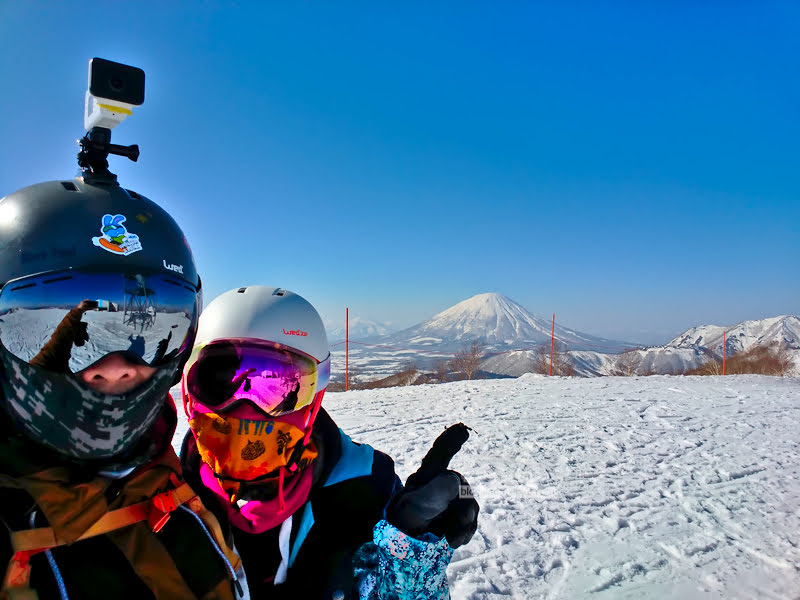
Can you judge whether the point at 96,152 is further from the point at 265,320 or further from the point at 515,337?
the point at 515,337

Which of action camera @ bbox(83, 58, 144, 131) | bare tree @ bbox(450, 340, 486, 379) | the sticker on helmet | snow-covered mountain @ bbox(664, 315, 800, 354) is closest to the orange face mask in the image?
the sticker on helmet

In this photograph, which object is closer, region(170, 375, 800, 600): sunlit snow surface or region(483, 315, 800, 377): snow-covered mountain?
region(170, 375, 800, 600): sunlit snow surface

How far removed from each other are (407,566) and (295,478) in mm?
631

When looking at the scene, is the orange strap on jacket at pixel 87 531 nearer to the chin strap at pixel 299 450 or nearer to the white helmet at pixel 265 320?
the chin strap at pixel 299 450

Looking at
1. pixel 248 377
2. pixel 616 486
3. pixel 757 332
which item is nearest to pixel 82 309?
pixel 248 377

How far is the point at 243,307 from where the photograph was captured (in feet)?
6.82

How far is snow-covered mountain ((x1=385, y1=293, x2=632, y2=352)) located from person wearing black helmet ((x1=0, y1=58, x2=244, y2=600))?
399ft

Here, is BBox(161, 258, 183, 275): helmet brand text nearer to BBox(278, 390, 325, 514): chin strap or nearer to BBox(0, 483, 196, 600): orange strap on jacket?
BBox(0, 483, 196, 600): orange strap on jacket

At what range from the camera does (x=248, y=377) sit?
6.47ft

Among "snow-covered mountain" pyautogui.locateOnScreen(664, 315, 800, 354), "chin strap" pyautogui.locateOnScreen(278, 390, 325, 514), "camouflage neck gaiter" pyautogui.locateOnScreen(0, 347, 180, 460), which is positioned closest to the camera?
"camouflage neck gaiter" pyautogui.locateOnScreen(0, 347, 180, 460)

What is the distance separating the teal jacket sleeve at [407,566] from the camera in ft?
5.10

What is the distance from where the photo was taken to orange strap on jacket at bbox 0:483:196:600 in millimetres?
911

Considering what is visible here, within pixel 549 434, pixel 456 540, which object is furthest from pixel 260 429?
pixel 549 434

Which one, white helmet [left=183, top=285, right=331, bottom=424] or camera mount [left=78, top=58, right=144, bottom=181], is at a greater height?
camera mount [left=78, top=58, right=144, bottom=181]
